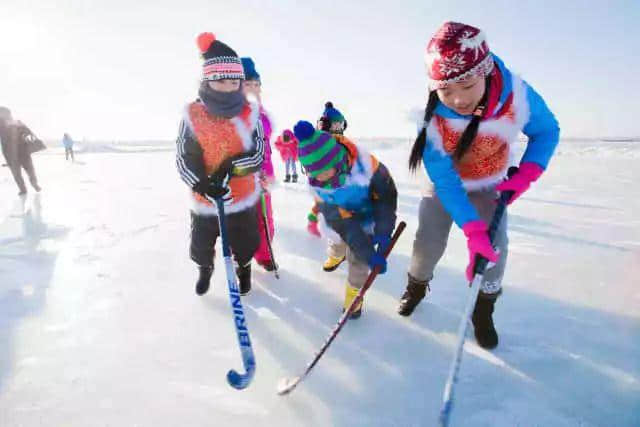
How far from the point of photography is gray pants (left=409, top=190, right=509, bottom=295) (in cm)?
210

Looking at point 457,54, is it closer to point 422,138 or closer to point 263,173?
point 422,138

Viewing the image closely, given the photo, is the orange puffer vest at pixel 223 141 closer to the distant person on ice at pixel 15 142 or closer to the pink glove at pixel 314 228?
the pink glove at pixel 314 228

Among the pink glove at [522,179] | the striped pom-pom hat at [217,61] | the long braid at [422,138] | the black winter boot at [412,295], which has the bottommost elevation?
the black winter boot at [412,295]

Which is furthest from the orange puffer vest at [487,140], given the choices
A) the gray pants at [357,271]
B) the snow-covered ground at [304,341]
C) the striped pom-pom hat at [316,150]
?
the snow-covered ground at [304,341]

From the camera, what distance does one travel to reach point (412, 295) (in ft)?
8.20

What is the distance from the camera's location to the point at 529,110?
6.12 ft

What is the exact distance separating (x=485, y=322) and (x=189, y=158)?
2.21 meters

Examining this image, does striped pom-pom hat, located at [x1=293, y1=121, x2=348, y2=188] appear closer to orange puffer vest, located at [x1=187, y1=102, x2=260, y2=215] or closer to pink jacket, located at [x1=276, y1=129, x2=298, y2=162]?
orange puffer vest, located at [x1=187, y1=102, x2=260, y2=215]

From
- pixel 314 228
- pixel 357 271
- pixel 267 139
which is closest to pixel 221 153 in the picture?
pixel 267 139

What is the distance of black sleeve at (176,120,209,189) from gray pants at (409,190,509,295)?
151 cm

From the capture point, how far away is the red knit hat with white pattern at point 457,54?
5.28 ft

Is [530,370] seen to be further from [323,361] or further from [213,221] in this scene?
[213,221]

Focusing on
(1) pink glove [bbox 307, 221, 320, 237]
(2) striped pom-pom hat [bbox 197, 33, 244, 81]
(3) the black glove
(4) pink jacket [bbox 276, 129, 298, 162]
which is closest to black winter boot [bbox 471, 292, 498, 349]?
(3) the black glove

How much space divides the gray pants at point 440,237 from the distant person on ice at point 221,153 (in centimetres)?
126
